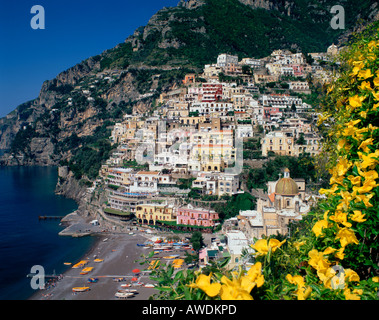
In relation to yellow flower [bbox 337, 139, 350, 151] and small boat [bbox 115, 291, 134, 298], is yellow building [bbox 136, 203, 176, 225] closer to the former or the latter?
small boat [bbox 115, 291, 134, 298]

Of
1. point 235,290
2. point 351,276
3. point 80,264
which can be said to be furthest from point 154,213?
point 235,290

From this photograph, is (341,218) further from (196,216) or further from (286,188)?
(196,216)

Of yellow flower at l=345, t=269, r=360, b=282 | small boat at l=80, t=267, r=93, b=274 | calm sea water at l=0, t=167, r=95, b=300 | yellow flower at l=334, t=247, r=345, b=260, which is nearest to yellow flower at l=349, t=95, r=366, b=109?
yellow flower at l=334, t=247, r=345, b=260

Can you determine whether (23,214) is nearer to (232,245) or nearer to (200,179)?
(200,179)

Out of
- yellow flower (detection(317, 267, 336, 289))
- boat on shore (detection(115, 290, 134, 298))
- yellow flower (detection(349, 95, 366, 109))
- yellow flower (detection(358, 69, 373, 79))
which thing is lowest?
boat on shore (detection(115, 290, 134, 298))

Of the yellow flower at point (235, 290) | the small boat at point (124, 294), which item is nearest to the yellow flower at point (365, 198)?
the yellow flower at point (235, 290)

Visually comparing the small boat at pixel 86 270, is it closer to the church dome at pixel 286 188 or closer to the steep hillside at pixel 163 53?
the church dome at pixel 286 188
